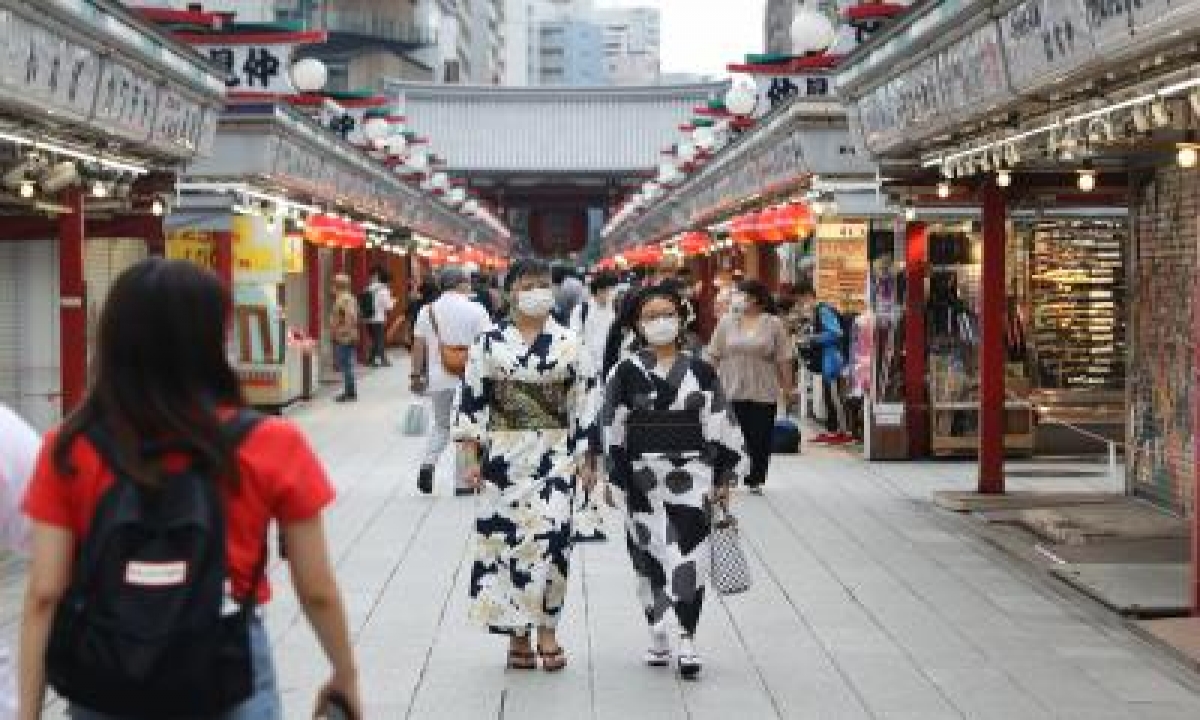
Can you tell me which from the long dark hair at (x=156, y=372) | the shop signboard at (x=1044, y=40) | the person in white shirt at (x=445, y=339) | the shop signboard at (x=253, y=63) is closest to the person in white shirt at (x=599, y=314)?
the person in white shirt at (x=445, y=339)

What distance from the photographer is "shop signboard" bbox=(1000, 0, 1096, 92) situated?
912 centimetres

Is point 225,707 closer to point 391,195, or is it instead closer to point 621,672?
point 621,672

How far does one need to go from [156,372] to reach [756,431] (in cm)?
1186

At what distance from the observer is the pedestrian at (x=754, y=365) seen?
15.2 m

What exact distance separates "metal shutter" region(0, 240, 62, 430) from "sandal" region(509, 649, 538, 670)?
26.4 feet

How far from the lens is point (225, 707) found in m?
3.78

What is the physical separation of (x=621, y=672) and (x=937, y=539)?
481cm

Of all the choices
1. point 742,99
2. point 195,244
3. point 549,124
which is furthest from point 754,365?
point 549,124

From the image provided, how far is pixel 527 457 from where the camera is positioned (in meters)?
8.38

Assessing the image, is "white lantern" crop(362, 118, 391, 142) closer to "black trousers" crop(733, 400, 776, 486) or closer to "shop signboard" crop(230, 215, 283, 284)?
"shop signboard" crop(230, 215, 283, 284)

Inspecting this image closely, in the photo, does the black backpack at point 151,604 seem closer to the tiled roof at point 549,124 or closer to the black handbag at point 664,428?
the black handbag at point 664,428

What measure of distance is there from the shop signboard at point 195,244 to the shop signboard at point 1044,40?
39.9ft

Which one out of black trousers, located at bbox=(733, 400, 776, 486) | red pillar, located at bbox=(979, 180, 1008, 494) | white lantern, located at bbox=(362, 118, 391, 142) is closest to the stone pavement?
red pillar, located at bbox=(979, 180, 1008, 494)

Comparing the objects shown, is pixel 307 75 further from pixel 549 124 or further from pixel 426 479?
pixel 549 124
